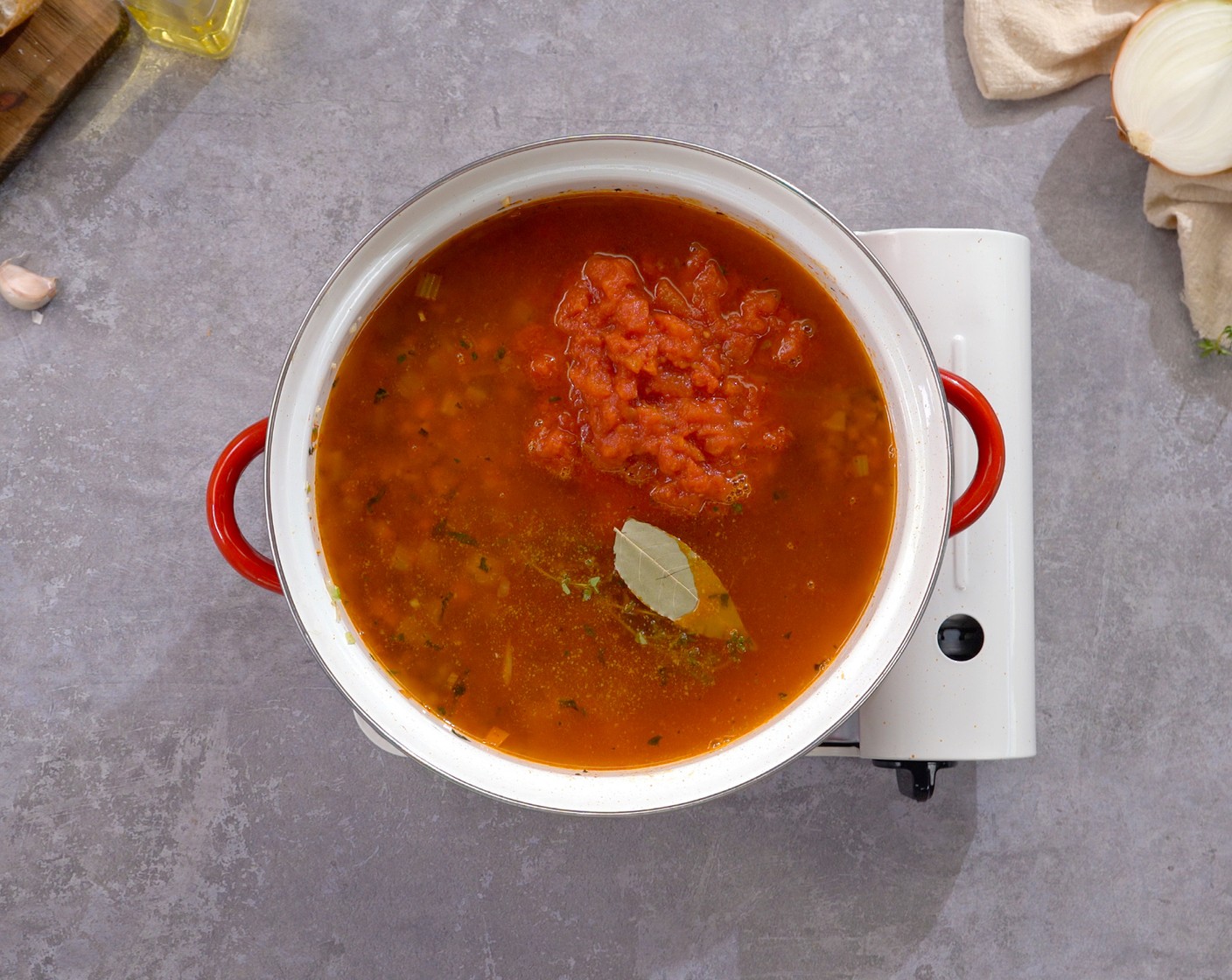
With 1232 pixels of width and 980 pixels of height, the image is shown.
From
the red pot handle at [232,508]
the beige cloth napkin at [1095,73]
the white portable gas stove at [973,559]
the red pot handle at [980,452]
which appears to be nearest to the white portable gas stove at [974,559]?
the white portable gas stove at [973,559]

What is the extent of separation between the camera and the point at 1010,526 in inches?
53.9

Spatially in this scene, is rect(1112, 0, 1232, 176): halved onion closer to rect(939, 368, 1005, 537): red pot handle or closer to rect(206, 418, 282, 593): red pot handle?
rect(939, 368, 1005, 537): red pot handle

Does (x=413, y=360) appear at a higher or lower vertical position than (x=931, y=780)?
higher

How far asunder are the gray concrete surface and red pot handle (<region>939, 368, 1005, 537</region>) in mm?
487

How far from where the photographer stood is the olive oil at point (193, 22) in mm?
1491

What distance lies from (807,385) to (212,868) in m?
1.34

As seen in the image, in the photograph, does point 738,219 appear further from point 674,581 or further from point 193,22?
point 193,22

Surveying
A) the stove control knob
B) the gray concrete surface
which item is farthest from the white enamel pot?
the gray concrete surface

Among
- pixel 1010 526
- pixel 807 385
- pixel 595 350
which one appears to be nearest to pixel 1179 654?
pixel 1010 526

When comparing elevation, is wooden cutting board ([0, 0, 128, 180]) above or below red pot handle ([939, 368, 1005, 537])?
above

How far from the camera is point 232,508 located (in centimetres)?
120

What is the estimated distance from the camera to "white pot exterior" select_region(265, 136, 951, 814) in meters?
1.17

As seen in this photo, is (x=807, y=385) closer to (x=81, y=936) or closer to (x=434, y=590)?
(x=434, y=590)

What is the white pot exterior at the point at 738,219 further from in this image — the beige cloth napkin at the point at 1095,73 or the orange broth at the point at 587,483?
A: the beige cloth napkin at the point at 1095,73
